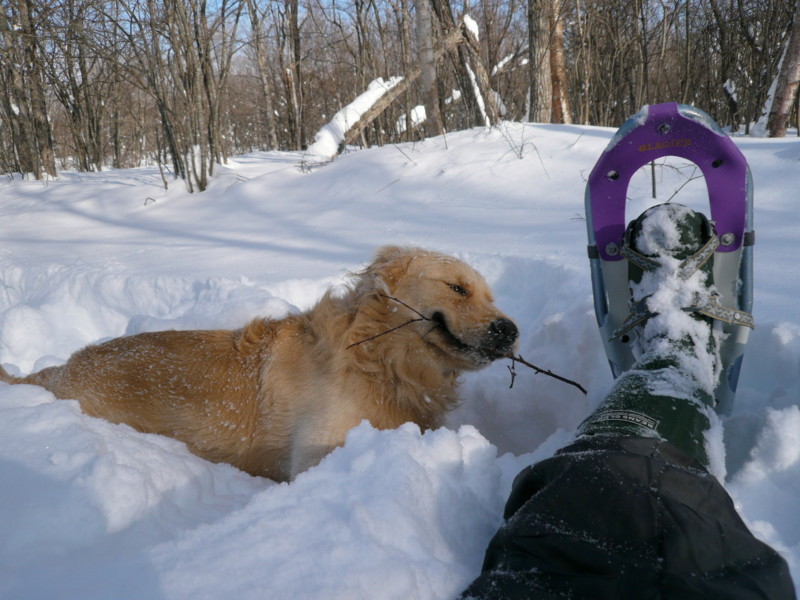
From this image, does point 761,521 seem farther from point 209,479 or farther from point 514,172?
point 514,172

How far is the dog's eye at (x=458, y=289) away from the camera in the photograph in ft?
6.65

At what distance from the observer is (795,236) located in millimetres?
2988

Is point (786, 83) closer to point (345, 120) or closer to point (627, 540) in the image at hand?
point (345, 120)

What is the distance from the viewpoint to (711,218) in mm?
2271

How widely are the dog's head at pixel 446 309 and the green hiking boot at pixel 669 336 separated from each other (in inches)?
19.7

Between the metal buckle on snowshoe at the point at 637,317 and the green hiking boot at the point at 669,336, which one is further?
the metal buckle on snowshoe at the point at 637,317

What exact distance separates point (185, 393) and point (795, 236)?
133 inches

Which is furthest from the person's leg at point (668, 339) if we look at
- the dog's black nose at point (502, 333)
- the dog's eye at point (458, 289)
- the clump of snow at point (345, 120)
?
the clump of snow at point (345, 120)

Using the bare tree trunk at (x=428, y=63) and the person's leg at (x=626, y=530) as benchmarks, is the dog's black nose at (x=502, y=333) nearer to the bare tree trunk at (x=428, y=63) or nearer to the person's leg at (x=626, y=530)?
the person's leg at (x=626, y=530)

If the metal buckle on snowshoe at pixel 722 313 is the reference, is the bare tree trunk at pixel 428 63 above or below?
above

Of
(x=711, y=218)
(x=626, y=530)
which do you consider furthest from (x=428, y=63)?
(x=626, y=530)

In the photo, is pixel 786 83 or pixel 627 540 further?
pixel 786 83

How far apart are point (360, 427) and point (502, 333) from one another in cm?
74

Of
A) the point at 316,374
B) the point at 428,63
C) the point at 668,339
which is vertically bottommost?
the point at 316,374
